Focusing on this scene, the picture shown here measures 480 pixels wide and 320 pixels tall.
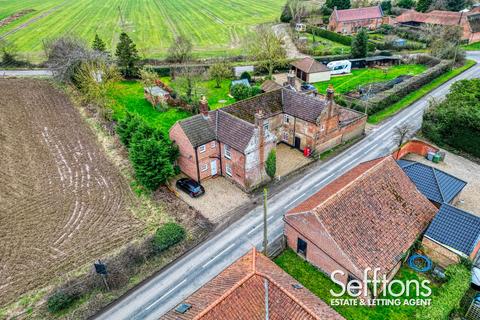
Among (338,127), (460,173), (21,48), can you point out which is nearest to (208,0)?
(21,48)

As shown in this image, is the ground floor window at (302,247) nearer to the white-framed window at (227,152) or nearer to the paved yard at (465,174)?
the white-framed window at (227,152)

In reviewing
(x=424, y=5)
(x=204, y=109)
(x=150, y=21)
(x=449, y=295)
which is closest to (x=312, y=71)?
(x=204, y=109)

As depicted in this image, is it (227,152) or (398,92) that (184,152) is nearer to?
(227,152)

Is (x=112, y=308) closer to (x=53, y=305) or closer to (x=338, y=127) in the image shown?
(x=53, y=305)

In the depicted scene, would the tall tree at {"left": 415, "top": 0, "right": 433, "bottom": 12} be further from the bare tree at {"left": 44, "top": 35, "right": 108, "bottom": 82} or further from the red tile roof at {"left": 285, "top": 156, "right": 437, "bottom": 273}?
the red tile roof at {"left": 285, "top": 156, "right": 437, "bottom": 273}

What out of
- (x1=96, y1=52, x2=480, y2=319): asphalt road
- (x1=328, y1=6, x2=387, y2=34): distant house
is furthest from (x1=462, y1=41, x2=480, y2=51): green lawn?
(x1=96, y1=52, x2=480, y2=319): asphalt road

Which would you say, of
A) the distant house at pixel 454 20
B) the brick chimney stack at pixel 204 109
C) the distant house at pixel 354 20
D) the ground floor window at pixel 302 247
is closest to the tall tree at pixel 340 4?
the distant house at pixel 354 20
